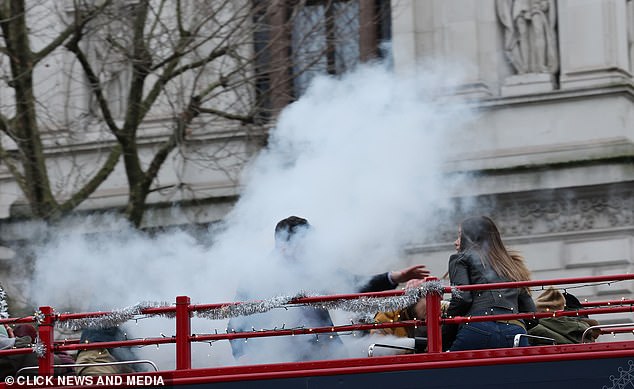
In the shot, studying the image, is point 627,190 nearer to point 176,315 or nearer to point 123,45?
point 123,45

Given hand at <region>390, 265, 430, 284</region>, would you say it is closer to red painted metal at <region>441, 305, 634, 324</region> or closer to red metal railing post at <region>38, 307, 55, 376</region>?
red painted metal at <region>441, 305, 634, 324</region>

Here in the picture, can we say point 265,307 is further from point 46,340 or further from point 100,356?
point 46,340

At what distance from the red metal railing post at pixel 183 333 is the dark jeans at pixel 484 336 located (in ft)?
5.43

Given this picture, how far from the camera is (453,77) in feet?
63.2

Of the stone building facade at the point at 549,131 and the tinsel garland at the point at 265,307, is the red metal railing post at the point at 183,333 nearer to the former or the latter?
the tinsel garland at the point at 265,307

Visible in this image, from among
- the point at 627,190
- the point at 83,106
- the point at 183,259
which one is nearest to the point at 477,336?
the point at 183,259

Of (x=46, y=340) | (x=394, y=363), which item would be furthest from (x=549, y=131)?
(x=46, y=340)

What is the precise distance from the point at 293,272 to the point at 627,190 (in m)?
8.46

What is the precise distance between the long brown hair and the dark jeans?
34 centimetres

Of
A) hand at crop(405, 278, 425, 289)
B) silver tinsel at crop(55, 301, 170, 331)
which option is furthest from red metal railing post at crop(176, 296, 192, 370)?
hand at crop(405, 278, 425, 289)

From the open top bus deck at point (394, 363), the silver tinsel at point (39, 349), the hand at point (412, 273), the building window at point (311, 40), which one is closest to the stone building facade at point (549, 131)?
the building window at point (311, 40)

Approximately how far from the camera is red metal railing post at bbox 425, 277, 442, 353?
939 cm

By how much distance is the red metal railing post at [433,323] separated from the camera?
30.8 ft

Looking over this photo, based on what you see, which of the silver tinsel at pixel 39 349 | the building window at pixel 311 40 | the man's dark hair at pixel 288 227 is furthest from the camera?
the building window at pixel 311 40
